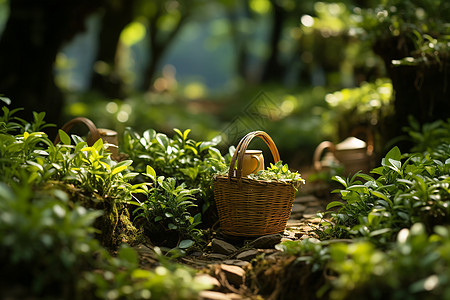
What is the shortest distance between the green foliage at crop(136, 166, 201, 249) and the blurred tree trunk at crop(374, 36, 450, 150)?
2.53 meters

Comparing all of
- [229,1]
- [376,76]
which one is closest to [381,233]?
[376,76]

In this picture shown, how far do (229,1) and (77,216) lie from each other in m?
11.3

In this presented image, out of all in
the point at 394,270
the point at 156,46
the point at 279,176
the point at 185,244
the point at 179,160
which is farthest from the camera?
the point at 156,46

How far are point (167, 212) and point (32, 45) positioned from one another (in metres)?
4.00

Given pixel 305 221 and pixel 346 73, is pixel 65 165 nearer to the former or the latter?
pixel 305 221

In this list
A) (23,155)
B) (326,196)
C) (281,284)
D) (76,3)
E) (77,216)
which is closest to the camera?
(77,216)

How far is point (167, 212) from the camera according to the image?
9.89ft

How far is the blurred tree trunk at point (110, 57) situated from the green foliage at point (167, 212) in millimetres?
7770

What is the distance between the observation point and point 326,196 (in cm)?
460

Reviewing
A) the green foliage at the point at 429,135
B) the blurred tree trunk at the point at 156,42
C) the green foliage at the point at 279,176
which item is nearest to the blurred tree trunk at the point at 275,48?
the blurred tree trunk at the point at 156,42

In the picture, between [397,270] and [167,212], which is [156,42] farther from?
[397,270]

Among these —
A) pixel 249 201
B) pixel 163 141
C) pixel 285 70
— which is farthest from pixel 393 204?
pixel 285 70

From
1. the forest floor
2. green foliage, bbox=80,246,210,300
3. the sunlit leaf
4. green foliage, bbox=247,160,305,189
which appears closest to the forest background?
green foliage, bbox=247,160,305,189

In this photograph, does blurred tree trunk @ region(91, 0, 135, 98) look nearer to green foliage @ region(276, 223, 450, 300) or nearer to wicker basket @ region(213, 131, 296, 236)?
wicker basket @ region(213, 131, 296, 236)
